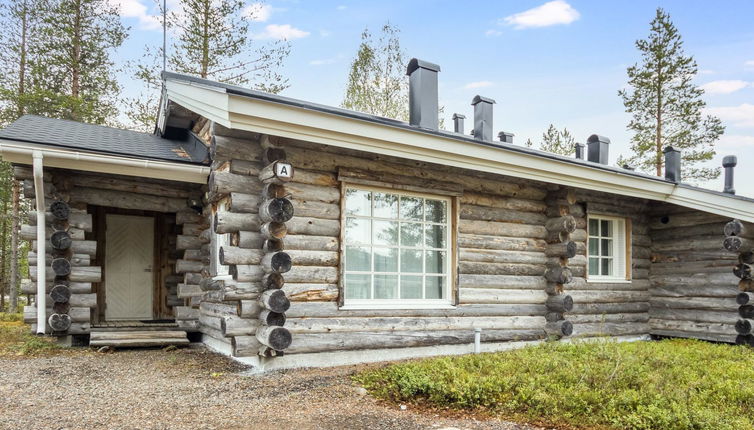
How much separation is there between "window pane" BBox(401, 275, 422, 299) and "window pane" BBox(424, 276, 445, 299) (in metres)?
0.13

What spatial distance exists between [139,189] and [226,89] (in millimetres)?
3724

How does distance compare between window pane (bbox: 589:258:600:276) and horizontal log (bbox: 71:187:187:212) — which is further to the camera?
window pane (bbox: 589:258:600:276)

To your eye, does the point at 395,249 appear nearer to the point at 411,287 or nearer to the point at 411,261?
the point at 411,261

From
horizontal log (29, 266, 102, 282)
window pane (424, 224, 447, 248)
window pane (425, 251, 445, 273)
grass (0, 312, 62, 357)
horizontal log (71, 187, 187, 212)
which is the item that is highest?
horizontal log (71, 187, 187, 212)

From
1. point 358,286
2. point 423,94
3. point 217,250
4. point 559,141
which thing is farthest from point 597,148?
point 559,141

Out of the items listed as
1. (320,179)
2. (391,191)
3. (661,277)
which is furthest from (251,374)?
(661,277)

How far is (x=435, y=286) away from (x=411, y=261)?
56cm

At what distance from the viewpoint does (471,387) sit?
446 centimetres

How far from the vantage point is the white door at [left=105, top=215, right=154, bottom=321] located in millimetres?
9273

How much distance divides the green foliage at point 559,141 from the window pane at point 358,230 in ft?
60.6

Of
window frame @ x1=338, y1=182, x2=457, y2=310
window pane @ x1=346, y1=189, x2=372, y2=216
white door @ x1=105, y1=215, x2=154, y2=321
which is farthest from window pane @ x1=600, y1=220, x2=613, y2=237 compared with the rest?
white door @ x1=105, y1=215, x2=154, y2=321

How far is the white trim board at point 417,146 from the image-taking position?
5.21 meters

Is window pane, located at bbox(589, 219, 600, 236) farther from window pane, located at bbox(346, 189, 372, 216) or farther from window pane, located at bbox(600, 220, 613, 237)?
window pane, located at bbox(346, 189, 372, 216)

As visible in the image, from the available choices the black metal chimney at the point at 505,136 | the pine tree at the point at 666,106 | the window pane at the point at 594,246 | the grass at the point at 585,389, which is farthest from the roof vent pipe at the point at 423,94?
the pine tree at the point at 666,106
